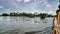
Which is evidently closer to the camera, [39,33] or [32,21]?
[39,33]

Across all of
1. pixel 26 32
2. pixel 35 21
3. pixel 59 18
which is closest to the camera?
pixel 59 18

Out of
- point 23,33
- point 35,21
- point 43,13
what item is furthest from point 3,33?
point 35,21

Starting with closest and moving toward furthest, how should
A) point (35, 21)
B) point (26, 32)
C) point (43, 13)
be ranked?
point (43, 13) < point (26, 32) < point (35, 21)

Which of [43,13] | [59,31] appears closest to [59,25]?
[59,31]

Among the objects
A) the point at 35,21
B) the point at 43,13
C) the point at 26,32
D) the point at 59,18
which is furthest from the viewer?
the point at 35,21

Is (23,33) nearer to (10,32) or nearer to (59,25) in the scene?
(10,32)

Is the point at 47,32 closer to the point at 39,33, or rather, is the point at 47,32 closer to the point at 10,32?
the point at 39,33

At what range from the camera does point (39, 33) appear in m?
8.73

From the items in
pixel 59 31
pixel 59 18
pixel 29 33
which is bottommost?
pixel 29 33

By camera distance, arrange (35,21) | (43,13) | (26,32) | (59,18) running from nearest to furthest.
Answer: (59,18), (43,13), (26,32), (35,21)

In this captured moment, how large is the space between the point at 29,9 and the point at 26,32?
61.8 inches

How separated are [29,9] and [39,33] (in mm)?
1699

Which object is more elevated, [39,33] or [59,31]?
[59,31]

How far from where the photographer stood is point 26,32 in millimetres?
9188
